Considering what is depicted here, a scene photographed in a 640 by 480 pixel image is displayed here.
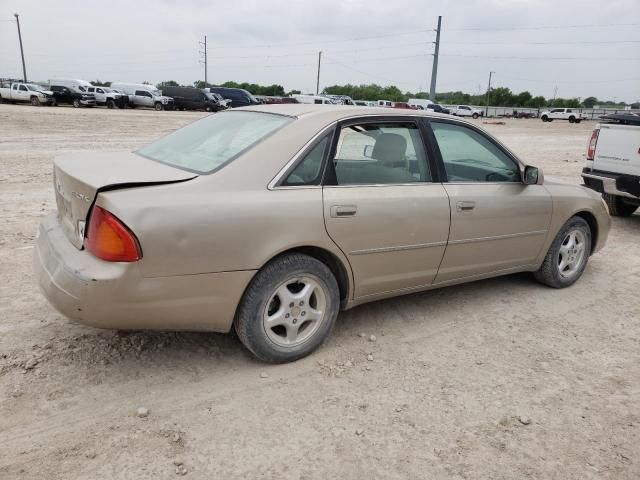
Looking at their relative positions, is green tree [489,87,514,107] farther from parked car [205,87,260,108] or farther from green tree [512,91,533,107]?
parked car [205,87,260,108]

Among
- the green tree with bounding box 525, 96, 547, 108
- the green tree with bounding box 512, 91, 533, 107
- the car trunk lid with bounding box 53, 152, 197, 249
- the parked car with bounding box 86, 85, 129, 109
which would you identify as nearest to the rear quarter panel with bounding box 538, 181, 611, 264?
the car trunk lid with bounding box 53, 152, 197, 249

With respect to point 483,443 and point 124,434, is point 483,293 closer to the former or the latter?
point 483,443

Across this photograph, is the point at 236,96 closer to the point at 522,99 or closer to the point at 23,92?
the point at 23,92

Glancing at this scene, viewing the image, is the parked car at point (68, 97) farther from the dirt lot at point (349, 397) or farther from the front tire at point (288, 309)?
the front tire at point (288, 309)

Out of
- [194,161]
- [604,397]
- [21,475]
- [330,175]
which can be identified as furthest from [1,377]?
[604,397]

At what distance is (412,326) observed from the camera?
157 inches

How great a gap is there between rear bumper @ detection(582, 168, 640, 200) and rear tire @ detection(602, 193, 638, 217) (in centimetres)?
91

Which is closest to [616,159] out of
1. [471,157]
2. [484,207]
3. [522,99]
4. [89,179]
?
[471,157]

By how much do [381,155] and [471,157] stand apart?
92cm

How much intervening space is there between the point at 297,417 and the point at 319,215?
1.16 metres

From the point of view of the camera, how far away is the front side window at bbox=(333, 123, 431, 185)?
137 inches

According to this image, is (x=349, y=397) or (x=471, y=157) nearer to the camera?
(x=349, y=397)

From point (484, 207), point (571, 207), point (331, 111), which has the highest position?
point (331, 111)

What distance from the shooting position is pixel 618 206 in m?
8.16
